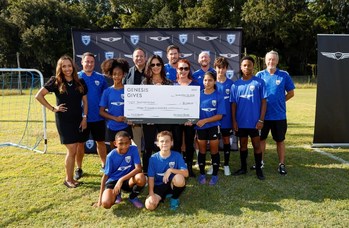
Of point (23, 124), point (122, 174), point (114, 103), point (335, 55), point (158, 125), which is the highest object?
point (335, 55)

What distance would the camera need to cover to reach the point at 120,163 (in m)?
4.30

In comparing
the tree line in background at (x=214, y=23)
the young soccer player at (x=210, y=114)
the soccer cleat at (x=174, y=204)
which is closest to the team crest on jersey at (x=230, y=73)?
the young soccer player at (x=210, y=114)

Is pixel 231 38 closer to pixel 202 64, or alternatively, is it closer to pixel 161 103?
pixel 202 64

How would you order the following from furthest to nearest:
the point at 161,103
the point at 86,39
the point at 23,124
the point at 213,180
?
the point at 23,124, the point at 86,39, the point at 213,180, the point at 161,103

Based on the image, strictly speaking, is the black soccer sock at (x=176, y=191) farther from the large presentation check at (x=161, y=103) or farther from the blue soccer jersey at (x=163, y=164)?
the large presentation check at (x=161, y=103)

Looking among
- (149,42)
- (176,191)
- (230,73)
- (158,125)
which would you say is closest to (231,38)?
(230,73)

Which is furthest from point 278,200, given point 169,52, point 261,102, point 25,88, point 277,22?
point 277,22

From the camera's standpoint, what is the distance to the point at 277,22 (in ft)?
128

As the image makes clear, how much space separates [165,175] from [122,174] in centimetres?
62

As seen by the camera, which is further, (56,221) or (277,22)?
(277,22)

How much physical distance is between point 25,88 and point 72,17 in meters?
22.1

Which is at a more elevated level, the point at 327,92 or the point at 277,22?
the point at 277,22

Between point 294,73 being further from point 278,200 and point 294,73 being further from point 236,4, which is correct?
point 278,200

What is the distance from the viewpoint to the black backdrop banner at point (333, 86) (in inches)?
263
